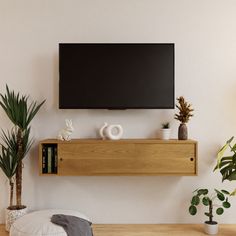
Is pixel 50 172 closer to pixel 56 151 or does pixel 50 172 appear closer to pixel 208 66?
pixel 56 151

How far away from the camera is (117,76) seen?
2.81 metres

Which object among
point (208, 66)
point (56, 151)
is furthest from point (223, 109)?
point (56, 151)

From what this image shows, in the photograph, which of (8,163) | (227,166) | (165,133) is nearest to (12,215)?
(8,163)

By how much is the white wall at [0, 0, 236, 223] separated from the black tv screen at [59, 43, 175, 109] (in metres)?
0.19

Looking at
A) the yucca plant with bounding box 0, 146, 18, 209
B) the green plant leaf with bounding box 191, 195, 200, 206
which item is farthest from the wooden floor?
the yucca plant with bounding box 0, 146, 18, 209

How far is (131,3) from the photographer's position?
9.70 feet

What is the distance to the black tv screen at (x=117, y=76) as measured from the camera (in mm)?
2797

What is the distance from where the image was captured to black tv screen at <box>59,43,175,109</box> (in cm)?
280

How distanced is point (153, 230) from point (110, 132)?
1032mm

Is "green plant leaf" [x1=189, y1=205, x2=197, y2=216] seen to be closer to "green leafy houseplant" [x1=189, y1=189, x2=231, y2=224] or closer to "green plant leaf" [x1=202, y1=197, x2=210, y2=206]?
"green leafy houseplant" [x1=189, y1=189, x2=231, y2=224]

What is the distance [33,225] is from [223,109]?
2.10 m

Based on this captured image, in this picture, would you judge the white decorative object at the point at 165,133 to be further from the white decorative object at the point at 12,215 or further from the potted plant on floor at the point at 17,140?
the white decorative object at the point at 12,215

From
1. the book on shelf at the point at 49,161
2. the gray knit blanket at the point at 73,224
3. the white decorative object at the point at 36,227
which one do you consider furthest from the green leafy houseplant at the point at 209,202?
the book on shelf at the point at 49,161

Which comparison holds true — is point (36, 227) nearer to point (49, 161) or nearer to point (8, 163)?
point (49, 161)
